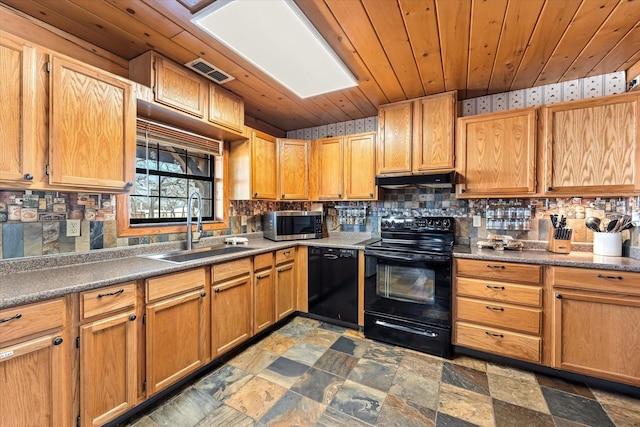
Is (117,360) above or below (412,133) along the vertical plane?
below

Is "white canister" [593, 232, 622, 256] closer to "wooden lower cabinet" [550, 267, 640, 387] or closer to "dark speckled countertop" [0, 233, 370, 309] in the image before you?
"wooden lower cabinet" [550, 267, 640, 387]

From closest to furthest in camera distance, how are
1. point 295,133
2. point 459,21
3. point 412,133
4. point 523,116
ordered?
point 459,21, point 523,116, point 412,133, point 295,133

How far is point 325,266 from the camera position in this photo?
9.68 feet

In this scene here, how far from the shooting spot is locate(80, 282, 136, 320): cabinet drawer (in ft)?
4.59

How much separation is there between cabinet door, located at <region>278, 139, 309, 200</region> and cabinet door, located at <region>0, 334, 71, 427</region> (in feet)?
7.65

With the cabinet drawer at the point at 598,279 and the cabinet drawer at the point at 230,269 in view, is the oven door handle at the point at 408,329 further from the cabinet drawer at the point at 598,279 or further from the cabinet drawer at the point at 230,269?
the cabinet drawer at the point at 230,269

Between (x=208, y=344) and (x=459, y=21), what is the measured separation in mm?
2818

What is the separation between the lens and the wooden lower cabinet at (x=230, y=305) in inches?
83.4

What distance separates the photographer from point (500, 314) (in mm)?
2191

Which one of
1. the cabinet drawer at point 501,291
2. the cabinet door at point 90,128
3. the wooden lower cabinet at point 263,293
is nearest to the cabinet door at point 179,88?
the cabinet door at point 90,128

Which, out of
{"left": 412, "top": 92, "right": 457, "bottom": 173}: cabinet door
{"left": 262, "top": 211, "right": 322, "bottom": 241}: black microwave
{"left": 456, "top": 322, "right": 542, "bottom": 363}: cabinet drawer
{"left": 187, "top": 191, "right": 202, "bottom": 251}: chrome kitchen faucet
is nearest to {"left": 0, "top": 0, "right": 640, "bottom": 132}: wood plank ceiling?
{"left": 412, "top": 92, "right": 457, "bottom": 173}: cabinet door

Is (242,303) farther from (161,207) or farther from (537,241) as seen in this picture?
(537,241)

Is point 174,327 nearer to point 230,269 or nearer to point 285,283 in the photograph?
point 230,269

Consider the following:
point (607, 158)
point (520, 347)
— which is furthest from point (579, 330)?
point (607, 158)
